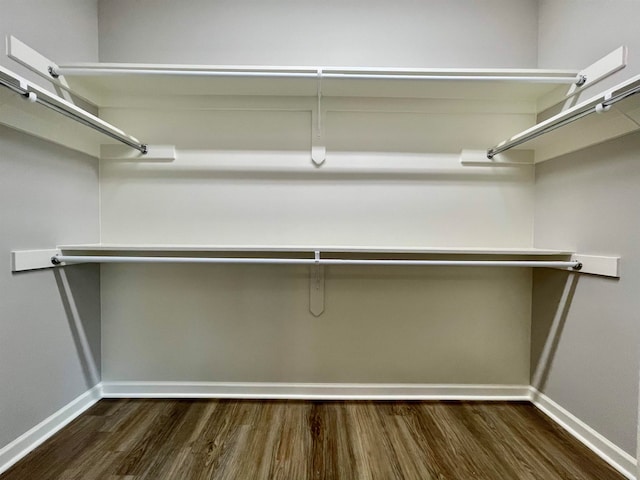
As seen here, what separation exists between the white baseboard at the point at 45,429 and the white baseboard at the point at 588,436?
8.57 feet

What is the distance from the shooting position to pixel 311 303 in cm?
185

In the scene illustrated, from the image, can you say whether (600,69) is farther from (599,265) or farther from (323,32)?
(323,32)

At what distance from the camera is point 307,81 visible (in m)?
1.58

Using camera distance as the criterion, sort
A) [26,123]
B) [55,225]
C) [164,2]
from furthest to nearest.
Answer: [164,2] → [55,225] → [26,123]

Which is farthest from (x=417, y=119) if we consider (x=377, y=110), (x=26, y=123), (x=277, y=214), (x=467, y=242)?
(x=26, y=123)

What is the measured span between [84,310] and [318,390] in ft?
4.74

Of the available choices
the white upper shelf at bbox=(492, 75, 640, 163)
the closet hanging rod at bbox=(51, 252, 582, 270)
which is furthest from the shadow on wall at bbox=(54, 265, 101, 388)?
the white upper shelf at bbox=(492, 75, 640, 163)

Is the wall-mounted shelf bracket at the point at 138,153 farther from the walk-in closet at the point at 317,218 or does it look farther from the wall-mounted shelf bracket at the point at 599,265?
the wall-mounted shelf bracket at the point at 599,265

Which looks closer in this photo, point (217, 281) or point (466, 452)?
point (466, 452)

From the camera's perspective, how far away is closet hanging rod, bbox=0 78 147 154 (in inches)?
41.7

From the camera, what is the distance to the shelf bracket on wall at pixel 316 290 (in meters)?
1.84

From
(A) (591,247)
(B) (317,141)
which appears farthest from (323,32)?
(A) (591,247)

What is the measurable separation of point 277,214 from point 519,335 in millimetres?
1682

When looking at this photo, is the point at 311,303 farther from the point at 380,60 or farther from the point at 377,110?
the point at 380,60
